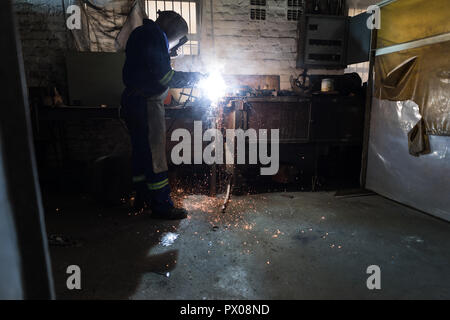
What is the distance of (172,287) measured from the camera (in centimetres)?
222

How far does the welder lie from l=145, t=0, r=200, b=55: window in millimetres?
2460

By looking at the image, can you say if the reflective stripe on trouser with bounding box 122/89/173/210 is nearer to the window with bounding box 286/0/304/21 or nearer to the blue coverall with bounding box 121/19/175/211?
the blue coverall with bounding box 121/19/175/211

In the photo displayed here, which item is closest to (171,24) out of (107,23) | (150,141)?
(150,141)

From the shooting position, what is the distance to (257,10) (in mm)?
5914

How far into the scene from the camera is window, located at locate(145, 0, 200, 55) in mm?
5762

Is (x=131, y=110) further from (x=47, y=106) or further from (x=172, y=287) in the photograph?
(x=172, y=287)

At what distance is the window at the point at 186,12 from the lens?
5762 millimetres

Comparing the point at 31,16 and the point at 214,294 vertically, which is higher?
the point at 31,16

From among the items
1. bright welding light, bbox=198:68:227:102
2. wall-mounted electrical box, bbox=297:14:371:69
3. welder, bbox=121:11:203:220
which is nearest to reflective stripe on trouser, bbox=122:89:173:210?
welder, bbox=121:11:203:220

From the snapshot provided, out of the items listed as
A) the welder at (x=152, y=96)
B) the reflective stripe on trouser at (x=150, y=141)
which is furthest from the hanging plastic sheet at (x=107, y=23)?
the reflective stripe on trouser at (x=150, y=141)

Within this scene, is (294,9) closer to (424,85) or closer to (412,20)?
(412,20)

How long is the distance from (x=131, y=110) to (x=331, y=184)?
4032 millimetres

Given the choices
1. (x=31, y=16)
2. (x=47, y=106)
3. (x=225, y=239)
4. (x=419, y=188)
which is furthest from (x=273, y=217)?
(x=31, y=16)

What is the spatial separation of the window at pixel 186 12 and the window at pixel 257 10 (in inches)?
47.5
